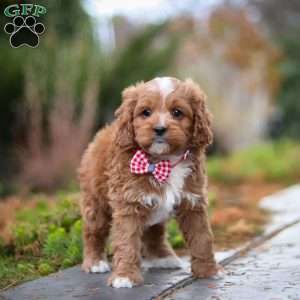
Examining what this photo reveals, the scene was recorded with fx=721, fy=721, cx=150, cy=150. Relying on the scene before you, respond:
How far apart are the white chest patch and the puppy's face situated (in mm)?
158

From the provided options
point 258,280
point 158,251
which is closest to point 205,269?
point 258,280

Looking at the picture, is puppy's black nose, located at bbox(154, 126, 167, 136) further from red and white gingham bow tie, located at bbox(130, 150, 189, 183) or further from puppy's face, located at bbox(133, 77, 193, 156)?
red and white gingham bow tie, located at bbox(130, 150, 189, 183)

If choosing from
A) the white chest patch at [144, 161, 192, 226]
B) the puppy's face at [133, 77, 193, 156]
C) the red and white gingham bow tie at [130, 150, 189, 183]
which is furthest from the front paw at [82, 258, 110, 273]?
the puppy's face at [133, 77, 193, 156]

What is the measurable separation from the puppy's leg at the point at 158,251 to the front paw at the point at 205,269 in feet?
1.39

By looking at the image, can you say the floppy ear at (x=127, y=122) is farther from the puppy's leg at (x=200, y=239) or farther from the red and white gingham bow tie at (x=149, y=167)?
the puppy's leg at (x=200, y=239)

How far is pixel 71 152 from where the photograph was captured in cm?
1273

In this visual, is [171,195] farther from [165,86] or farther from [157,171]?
[165,86]

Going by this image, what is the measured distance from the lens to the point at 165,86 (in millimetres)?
4914

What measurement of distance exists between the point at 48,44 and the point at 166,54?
3.58m

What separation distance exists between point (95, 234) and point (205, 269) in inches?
35.6

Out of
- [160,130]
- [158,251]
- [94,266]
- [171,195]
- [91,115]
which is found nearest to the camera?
[160,130]

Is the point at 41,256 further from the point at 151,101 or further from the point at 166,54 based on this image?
the point at 166,54

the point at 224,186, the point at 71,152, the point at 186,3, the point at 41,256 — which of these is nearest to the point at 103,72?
the point at 71,152

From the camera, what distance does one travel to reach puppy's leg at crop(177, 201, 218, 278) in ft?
17.0
